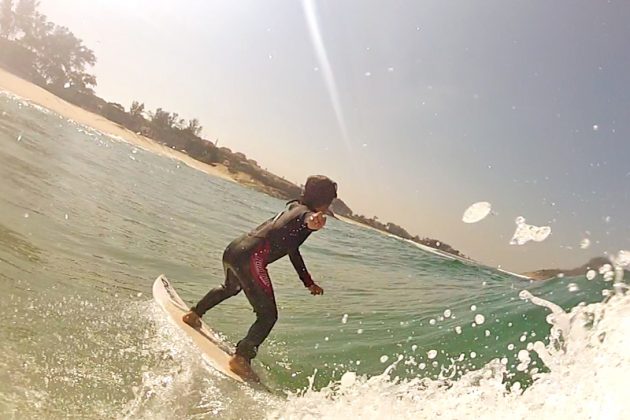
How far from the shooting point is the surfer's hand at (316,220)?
2.15 metres

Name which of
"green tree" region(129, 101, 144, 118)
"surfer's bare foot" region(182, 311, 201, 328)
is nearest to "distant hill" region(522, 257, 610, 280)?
"surfer's bare foot" region(182, 311, 201, 328)

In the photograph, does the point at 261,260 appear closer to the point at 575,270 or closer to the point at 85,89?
the point at 85,89

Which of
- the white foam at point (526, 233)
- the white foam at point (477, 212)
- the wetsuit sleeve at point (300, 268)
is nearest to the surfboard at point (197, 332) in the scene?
the wetsuit sleeve at point (300, 268)

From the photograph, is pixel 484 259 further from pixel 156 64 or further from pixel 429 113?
pixel 156 64

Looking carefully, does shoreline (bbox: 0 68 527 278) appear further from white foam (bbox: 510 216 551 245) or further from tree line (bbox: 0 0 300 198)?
white foam (bbox: 510 216 551 245)

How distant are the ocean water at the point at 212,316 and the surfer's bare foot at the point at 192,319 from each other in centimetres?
8

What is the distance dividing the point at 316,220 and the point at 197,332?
0.88 meters

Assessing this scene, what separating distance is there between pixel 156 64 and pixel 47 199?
901 mm

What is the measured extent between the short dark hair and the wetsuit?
130 mm

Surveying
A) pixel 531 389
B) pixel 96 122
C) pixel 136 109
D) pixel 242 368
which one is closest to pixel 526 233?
pixel 531 389

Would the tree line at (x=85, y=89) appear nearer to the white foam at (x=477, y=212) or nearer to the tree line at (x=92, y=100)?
the tree line at (x=92, y=100)

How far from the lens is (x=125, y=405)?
72.9 inches

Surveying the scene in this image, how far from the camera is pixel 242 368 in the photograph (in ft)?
7.63

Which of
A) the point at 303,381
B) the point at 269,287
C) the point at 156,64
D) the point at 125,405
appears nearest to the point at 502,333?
the point at 303,381
